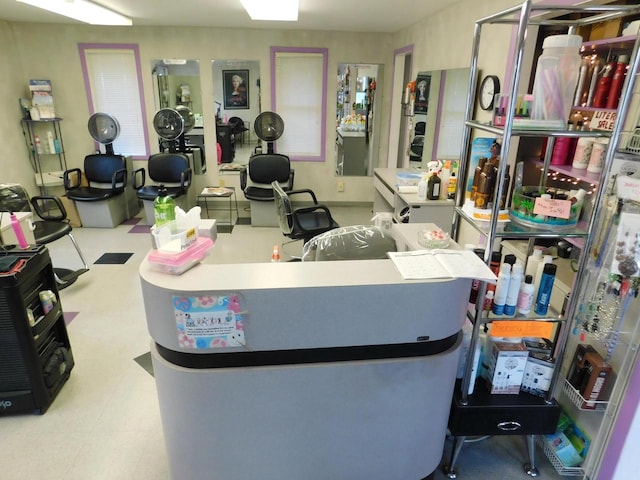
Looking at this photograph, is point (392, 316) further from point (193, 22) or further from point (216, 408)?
point (193, 22)

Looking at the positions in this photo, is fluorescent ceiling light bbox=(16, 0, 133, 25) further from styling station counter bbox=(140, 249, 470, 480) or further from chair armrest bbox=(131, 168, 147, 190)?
styling station counter bbox=(140, 249, 470, 480)

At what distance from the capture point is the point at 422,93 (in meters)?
4.19

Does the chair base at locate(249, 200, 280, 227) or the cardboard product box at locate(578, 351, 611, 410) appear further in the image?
the chair base at locate(249, 200, 280, 227)

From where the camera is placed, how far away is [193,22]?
475 centimetres

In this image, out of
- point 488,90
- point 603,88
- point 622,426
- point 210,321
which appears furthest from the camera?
point 488,90

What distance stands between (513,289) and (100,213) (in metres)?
4.84

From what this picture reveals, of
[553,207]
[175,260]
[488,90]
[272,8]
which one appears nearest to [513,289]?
[553,207]

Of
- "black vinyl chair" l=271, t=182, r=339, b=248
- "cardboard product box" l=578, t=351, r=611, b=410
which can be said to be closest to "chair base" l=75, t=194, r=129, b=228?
"black vinyl chair" l=271, t=182, r=339, b=248

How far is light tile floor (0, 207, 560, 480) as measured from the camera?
6.23 feet

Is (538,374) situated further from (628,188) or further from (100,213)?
(100,213)

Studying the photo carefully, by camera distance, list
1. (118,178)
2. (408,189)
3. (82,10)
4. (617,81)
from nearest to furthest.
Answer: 1. (617,81)
2. (408,189)
3. (82,10)
4. (118,178)

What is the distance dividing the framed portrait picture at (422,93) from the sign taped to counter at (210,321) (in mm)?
3468

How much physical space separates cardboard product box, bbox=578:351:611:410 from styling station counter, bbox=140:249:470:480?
1.93 feet

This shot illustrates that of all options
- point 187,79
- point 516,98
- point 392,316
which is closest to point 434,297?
point 392,316
